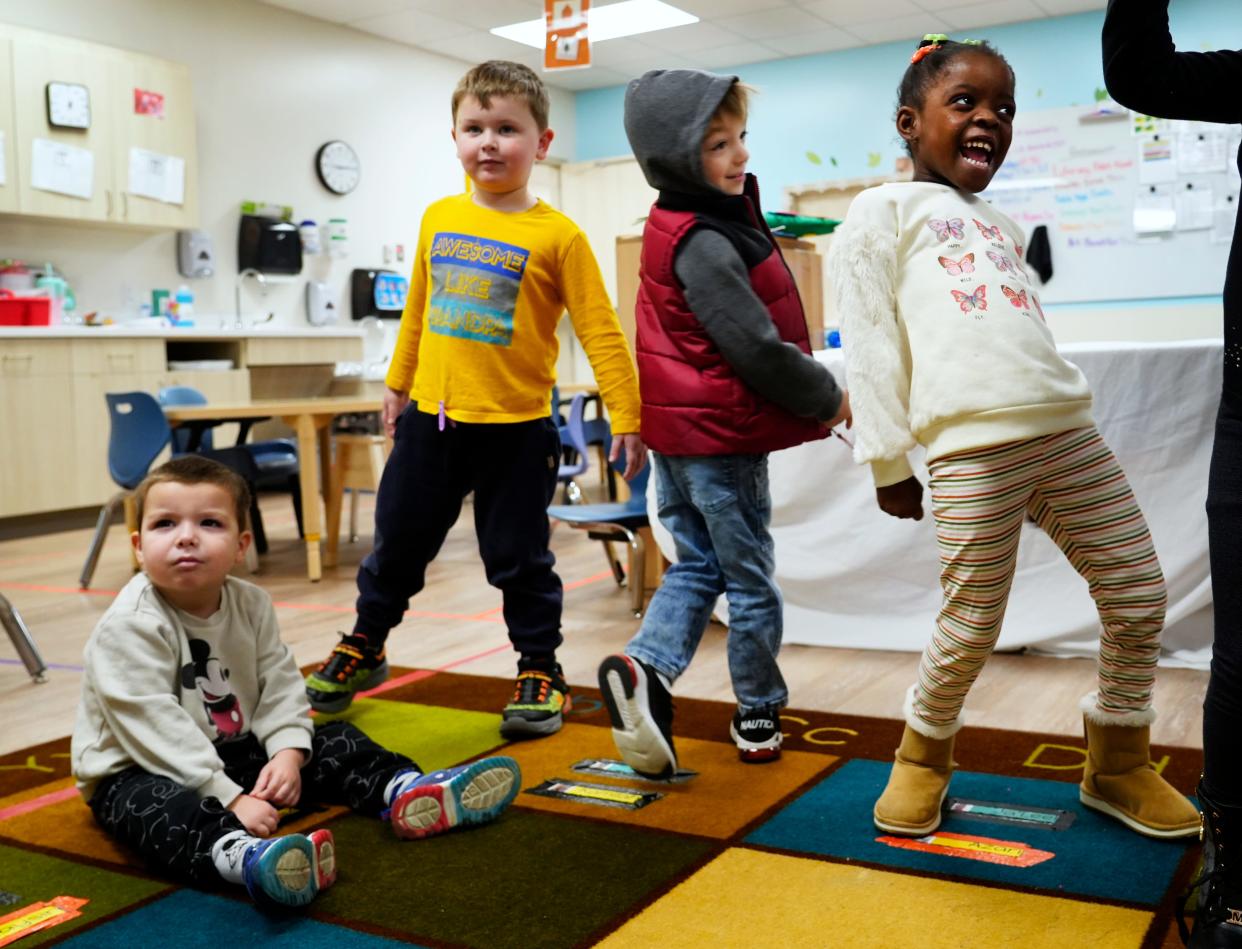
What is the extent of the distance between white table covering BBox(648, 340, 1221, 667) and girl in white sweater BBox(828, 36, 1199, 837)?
105cm

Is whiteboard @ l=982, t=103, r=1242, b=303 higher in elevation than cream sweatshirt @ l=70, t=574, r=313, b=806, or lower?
higher

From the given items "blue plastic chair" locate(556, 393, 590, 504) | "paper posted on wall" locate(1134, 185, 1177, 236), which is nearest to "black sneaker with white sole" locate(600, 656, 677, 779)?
"blue plastic chair" locate(556, 393, 590, 504)

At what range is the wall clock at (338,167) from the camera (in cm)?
726

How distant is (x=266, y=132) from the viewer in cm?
691

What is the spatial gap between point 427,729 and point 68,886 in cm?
74

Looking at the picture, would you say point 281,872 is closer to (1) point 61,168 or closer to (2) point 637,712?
(2) point 637,712

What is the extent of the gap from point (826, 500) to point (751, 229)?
3.44 feet

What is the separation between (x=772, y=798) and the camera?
1.73 m

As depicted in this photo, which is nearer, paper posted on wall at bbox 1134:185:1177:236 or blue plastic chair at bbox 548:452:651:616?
blue plastic chair at bbox 548:452:651:616

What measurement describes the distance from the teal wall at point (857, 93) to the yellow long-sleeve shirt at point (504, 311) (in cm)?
552

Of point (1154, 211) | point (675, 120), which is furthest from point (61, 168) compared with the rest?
point (1154, 211)

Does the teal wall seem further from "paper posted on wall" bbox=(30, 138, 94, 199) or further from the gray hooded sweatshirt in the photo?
the gray hooded sweatshirt

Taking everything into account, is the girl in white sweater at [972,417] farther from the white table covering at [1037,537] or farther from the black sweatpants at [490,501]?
the white table covering at [1037,537]

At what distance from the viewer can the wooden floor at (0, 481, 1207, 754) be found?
2234mm
